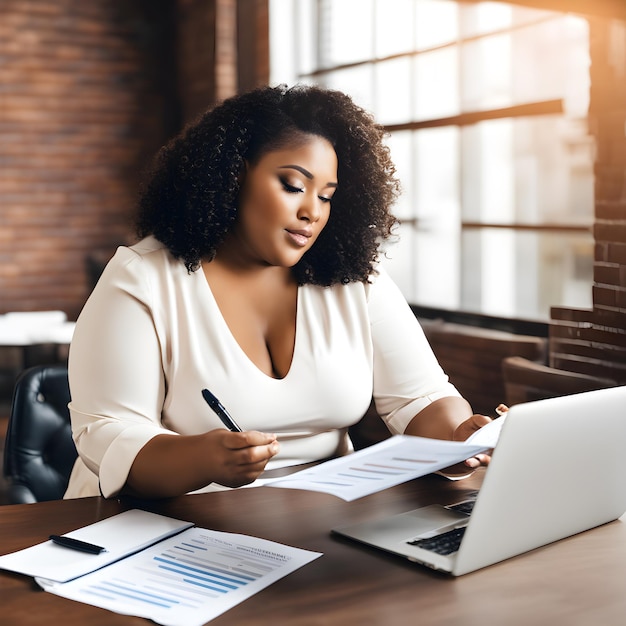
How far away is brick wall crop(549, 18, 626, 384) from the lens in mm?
2361

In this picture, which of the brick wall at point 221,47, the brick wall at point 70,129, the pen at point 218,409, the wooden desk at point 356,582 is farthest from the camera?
the brick wall at point 70,129

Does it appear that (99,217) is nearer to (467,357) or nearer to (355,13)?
(355,13)

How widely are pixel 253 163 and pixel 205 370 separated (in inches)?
17.0

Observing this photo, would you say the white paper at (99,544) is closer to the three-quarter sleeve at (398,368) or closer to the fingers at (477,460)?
the fingers at (477,460)

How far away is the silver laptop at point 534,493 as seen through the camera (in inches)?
39.4

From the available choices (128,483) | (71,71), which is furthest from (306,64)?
(128,483)

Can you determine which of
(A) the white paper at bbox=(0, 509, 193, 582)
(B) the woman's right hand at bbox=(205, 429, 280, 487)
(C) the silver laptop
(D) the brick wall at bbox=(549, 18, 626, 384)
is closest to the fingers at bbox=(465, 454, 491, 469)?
(C) the silver laptop

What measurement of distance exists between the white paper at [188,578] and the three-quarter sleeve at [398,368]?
2.16ft

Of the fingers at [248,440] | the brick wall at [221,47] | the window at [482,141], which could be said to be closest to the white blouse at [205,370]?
the fingers at [248,440]

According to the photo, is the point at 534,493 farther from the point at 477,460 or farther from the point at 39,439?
the point at 39,439

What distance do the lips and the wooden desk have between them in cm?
55

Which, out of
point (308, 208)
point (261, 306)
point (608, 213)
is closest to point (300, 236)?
point (308, 208)

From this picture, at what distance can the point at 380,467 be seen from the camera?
111 centimetres

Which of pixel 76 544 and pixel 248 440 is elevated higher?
pixel 248 440
